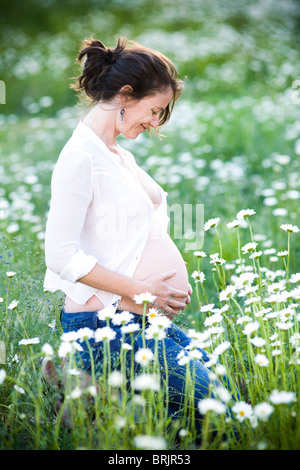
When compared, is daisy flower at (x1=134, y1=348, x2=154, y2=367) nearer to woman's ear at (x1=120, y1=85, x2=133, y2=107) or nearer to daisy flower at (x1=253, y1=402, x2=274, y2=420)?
daisy flower at (x1=253, y1=402, x2=274, y2=420)

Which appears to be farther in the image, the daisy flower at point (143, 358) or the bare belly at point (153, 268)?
the bare belly at point (153, 268)

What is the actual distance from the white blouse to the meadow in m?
0.24

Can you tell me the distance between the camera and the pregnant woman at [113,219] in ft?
6.33

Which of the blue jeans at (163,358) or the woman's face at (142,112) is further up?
the woman's face at (142,112)

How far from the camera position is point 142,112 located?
2.16m

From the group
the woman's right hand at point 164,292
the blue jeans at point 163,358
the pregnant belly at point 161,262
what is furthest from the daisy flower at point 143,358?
the pregnant belly at point 161,262

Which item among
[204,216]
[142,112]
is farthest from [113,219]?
[204,216]

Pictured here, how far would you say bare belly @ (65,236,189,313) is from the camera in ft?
6.79

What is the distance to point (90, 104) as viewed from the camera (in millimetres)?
2254

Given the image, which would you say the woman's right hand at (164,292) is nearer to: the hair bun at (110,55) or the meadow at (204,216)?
the meadow at (204,216)

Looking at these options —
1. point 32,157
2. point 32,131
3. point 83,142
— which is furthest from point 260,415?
point 32,131

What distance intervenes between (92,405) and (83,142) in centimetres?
90

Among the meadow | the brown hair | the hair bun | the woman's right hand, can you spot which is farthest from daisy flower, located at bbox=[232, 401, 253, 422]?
the hair bun

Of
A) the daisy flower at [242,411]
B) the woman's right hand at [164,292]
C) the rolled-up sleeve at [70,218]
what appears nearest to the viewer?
the daisy flower at [242,411]
